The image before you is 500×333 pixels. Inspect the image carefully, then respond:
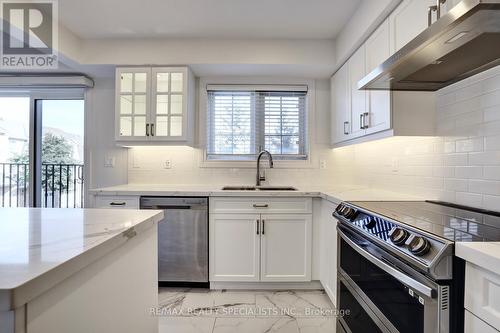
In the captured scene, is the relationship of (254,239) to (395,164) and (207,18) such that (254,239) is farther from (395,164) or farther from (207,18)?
(207,18)

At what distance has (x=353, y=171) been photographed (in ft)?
10.0

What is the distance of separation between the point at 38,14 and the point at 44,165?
1.75 meters

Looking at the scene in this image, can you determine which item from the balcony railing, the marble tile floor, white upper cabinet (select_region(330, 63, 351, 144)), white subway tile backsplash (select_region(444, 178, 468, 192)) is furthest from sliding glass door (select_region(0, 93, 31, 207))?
white subway tile backsplash (select_region(444, 178, 468, 192))

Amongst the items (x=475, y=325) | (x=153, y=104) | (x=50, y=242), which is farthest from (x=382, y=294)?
(x=153, y=104)

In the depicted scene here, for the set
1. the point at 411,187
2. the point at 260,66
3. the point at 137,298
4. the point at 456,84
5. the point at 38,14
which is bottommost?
the point at 137,298

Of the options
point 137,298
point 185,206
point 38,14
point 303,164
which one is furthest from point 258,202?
point 38,14

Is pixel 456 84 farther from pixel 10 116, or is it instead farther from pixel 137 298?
pixel 10 116

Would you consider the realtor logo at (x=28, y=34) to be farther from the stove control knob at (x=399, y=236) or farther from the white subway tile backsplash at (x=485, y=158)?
the white subway tile backsplash at (x=485, y=158)

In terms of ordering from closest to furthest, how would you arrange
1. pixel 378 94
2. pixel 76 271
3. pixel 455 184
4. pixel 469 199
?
pixel 76 271 → pixel 469 199 → pixel 455 184 → pixel 378 94

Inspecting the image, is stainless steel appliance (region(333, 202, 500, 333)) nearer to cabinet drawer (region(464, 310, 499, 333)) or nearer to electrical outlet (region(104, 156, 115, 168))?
cabinet drawer (region(464, 310, 499, 333))

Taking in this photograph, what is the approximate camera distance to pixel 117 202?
→ 8.17ft

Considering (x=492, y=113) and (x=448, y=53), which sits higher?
(x=448, y=53)

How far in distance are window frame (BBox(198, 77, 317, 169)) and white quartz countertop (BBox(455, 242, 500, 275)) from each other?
2.31 m

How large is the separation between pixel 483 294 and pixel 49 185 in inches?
156
